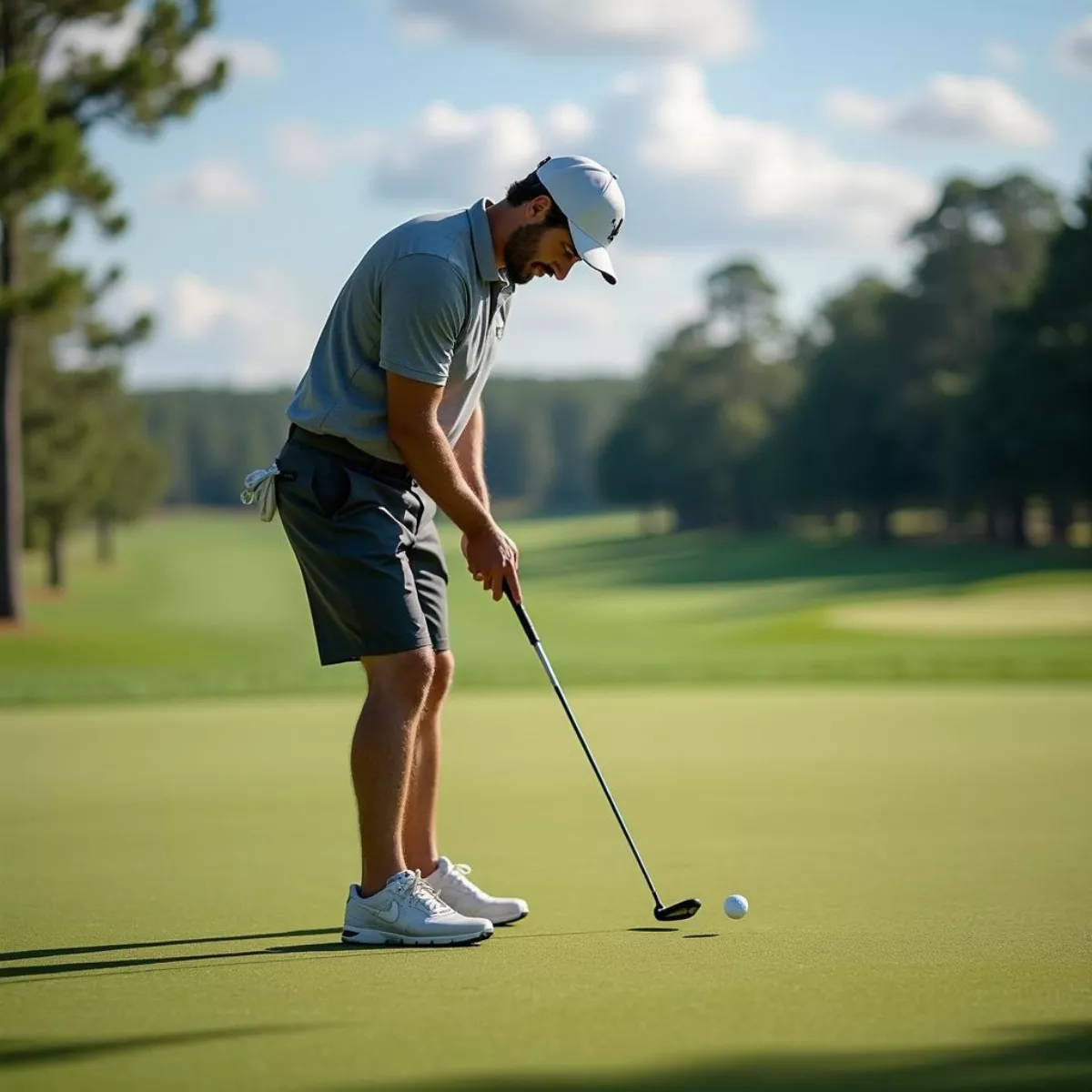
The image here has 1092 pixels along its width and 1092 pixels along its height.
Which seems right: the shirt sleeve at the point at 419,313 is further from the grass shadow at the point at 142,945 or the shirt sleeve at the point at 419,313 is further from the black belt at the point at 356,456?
the grass shadow at the point at 142,945

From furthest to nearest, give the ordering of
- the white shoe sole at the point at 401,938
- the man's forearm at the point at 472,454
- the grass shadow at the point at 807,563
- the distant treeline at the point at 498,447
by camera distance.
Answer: the distant treeline at the point at 498,447 < the grass shadow at the point at 807,563 < the man's forearm at the point at 472,454 < the white shoe sole at the point at 401,938

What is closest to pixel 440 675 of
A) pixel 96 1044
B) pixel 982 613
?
pixel 96 1044

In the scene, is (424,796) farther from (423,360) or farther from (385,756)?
(423,360)

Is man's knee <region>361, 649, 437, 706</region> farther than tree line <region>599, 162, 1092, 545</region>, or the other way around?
tree line <region>599, 162, 1092, 545</region>

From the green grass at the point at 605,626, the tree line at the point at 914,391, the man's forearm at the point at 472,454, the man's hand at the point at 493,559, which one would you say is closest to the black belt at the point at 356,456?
the man's hand at the point at 493,559

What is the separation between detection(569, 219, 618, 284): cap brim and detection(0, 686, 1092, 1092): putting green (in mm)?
1530

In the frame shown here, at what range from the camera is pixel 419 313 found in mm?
4148

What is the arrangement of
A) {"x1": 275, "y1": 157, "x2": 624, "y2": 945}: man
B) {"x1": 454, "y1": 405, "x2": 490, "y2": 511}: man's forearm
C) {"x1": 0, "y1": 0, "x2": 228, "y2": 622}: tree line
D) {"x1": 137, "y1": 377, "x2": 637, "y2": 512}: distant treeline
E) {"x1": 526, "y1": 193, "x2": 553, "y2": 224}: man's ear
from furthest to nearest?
{"x1": 137, "y1": 377, "x2": 637, "y2": 512}: distant treeline → {"x1": 0, "y1": 0, "x2": 228, "y2": 622}: tree line → {"x1": 454, "y1": 405, "x2": 490, "y2": 511}: man's forearm → {"x1": 526, "y1": 193, "x2": 553, "y2": 224}: man's ear → {"x1": 275, "y1": 157, "x2": 624, "y2": 945}: man

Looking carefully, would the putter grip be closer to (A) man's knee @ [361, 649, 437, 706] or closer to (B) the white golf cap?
(A) man's knee @ [361, 649, 437, 706]

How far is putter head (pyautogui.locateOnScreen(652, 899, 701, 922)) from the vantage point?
13.6 feet

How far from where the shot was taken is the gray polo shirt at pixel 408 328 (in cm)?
416

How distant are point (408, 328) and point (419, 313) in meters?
0.04

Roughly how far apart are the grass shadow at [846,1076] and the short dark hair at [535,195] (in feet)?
7.24

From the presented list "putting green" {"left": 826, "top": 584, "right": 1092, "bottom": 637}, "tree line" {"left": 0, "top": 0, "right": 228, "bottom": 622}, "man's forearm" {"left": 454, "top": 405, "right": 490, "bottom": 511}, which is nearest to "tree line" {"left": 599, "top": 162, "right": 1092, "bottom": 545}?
"putting green" {"left": 826, "top": 584, "right": 1092, "bottom": 637}
